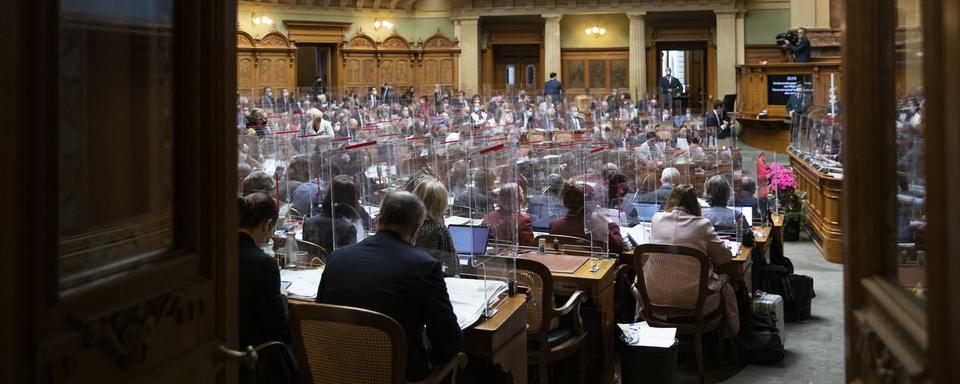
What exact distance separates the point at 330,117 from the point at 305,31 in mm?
10628

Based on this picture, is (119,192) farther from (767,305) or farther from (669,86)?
(669,86)

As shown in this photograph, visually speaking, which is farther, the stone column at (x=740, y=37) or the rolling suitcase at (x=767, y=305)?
the stone column at (x=740, y=37)

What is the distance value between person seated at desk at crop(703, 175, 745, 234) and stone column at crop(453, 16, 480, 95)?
63.2 ft

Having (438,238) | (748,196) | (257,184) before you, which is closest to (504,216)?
(438,238)

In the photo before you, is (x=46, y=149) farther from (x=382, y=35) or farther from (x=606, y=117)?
(x=382, y=35)

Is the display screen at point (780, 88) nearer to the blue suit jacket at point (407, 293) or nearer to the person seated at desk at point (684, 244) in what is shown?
the person seated at desk at point (684, 244)

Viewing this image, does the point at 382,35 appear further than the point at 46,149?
Yes

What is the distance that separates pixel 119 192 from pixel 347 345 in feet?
4.44

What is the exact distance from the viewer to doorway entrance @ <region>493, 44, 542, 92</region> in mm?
26250

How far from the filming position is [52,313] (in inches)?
62.3

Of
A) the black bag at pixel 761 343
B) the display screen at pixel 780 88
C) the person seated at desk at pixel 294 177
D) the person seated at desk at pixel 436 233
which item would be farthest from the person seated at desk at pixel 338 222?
the display screen at pixel 780 88

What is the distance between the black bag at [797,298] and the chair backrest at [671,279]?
1733 mm

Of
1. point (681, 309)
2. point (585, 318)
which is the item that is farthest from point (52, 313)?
point (681, 309)

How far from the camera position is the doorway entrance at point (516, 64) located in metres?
26.2
